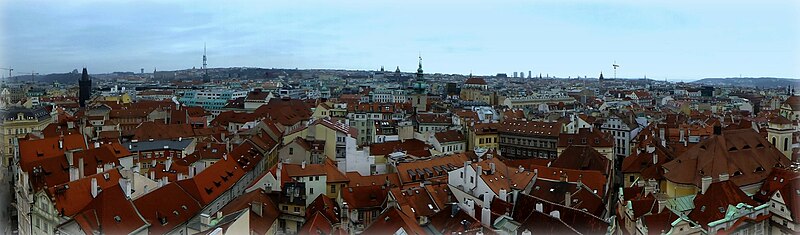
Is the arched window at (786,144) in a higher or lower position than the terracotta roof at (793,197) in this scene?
higher

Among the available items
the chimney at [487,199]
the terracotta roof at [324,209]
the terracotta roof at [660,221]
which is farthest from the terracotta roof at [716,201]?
the terracotta roof at [324,209]

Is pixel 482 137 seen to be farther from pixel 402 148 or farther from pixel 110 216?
pixel 110 216

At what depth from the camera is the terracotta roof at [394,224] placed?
34.7 feet

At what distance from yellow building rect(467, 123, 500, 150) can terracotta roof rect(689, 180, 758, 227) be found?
1286cm

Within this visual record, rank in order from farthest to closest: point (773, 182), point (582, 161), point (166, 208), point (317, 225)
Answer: point (582, 161), point (773, 182), point (166, 208), point (317, 225)

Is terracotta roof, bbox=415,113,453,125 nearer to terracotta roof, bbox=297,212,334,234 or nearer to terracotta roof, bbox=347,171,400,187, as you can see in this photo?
terracotta roof, bbox=347,171,400,187

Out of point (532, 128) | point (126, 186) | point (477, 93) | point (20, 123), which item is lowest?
point (126, 186)

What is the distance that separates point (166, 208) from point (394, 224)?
4.27 metres

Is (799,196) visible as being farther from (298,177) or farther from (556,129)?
(556,129)

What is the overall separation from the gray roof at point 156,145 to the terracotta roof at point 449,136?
809 centimetres

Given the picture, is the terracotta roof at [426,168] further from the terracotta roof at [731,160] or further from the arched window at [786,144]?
the arched window at [786,144]

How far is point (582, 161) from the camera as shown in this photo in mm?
17859

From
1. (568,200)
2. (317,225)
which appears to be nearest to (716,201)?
(568,200)

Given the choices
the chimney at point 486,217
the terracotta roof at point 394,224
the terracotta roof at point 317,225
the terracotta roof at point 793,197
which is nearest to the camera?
the terracotta roof at point 394,224
